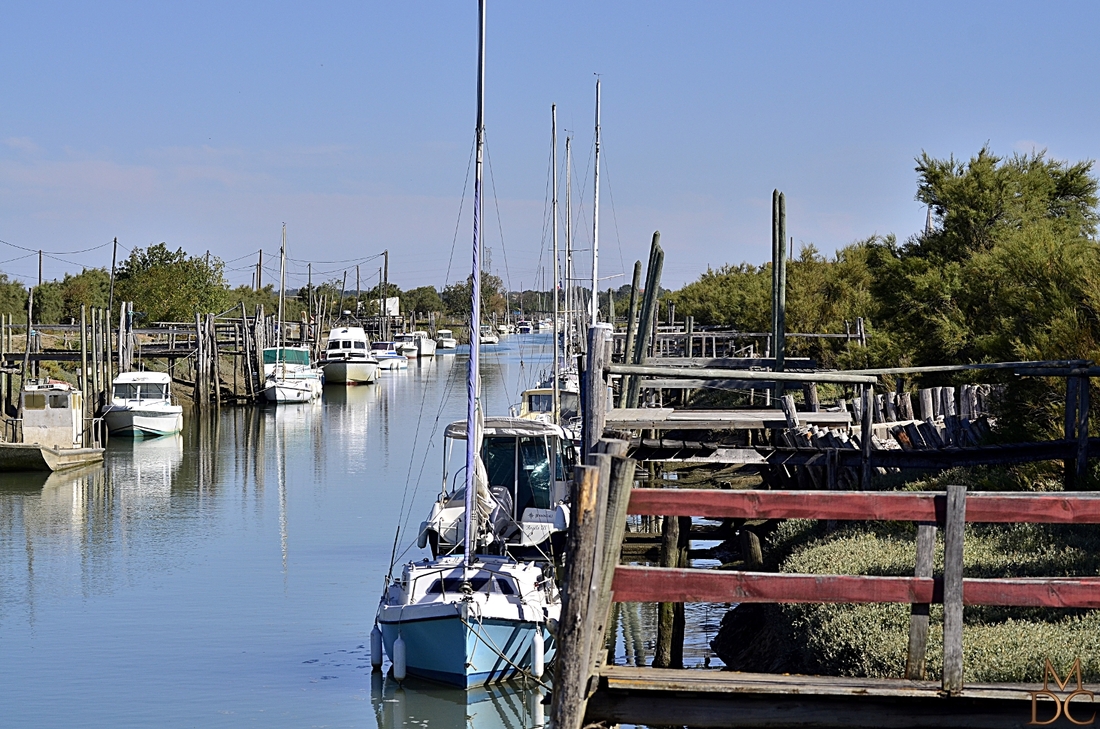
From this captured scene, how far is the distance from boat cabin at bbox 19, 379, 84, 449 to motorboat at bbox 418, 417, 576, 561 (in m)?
17.3

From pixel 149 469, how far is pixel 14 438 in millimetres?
3804

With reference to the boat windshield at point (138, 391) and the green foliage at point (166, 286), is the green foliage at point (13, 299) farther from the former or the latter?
the boat windshield at point (138, 391)

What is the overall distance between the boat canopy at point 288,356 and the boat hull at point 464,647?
48.6m

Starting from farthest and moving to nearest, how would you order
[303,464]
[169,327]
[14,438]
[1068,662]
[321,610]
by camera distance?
[169,327], [303,464], [14,438], [321,610], [1068,662]

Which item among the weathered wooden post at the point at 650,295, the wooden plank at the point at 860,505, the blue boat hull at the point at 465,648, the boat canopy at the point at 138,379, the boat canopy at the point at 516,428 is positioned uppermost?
the weathered wooden post at the point at 650,295

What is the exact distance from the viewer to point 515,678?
1515 cm

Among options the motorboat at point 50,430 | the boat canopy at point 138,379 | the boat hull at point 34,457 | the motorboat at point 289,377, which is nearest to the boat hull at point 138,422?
the boat canopy at point 138,379

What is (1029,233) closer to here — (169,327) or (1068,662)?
(1068,662)

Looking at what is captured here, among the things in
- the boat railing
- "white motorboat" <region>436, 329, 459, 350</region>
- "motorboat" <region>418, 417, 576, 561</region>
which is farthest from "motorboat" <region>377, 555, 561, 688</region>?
"white motorboat" <region>436, 329, 459, 350</region>

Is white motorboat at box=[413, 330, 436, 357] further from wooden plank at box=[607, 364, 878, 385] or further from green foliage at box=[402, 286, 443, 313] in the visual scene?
wooden plank at box=[607, 364, 878, 385]

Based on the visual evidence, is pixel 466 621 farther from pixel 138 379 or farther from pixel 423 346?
pixel 423 346

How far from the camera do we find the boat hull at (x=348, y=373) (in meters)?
69.8

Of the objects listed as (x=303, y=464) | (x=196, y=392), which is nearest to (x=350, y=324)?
(x=196, y=392)

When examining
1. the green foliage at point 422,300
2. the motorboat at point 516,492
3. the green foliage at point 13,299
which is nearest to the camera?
the motorboat at point 516,492
